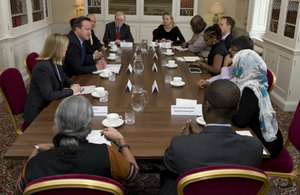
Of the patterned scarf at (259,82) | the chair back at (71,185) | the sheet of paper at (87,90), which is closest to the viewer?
the chair back at (71,185)

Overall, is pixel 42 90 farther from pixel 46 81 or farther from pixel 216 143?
pixel 216 143

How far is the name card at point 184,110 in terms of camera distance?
2180 millimetres

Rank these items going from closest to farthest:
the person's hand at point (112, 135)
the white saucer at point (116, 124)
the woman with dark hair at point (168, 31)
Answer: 1. the person's hand at point (112, 135)
2. the white saucer at point (116, 124)
3. the woman with dark hair at point (168, 31)

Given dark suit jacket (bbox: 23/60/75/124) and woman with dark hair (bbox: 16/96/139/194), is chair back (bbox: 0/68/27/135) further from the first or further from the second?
woman with dark hair (bbox: 16/96/139/194)

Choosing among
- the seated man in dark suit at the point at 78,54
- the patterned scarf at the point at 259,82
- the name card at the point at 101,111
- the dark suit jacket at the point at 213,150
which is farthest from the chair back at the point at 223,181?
the seated man in dark suit at the point at 78,54

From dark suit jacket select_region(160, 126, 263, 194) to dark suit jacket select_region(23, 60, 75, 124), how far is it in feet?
4.83

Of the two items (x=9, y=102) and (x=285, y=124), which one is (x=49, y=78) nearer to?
(x=9, y=102)

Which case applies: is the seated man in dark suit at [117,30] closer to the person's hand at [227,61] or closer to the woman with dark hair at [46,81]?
the person's hand at [227,61]

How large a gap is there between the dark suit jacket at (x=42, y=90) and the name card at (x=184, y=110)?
3.18 ft

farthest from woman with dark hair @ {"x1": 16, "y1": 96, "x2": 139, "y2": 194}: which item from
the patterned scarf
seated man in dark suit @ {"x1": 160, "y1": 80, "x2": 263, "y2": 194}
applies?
the patterned scarf

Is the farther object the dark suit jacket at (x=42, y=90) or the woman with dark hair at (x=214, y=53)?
the woman with dark hair at (x=214, y=53)

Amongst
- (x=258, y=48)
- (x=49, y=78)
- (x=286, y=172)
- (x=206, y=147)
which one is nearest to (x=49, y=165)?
(x=206, y=147)

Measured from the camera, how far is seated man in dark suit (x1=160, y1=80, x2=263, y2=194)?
1.31 meters

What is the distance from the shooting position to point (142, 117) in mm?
2139
